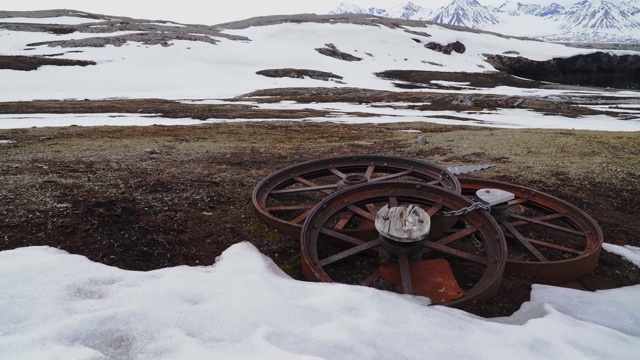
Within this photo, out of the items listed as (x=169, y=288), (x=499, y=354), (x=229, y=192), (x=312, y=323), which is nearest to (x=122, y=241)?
(x=169, y=288)

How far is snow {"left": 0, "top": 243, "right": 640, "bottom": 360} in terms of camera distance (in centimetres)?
286

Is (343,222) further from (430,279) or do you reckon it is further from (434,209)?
(430,279)

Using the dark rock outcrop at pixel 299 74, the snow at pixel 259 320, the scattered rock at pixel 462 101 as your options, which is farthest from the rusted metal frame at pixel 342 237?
the dark rock outcrop at pixel 299 74

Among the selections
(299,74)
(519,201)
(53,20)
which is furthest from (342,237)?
(53,20)

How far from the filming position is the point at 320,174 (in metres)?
7.19

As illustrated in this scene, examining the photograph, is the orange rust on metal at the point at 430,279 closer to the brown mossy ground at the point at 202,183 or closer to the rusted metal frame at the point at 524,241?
the brown mossy ground at the point at 202,183

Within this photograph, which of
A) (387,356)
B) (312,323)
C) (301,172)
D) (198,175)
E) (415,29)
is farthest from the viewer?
(415,29)

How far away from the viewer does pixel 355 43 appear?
67875 mm

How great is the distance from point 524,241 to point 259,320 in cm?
376

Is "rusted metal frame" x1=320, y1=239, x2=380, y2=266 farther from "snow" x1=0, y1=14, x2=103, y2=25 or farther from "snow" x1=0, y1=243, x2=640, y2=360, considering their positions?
"snow" x1=0, y1=14, x2=103, y2=25

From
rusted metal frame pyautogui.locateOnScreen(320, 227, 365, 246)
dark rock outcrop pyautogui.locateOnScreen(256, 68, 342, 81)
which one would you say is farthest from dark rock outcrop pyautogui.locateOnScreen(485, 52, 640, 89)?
rusted metal frame pyautogui.locateOnScreen(320, 227, 365, 246)

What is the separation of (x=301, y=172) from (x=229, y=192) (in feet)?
4.54

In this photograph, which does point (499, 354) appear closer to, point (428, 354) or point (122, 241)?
point (428, 354)

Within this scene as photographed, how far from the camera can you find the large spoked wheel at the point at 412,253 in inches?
158
